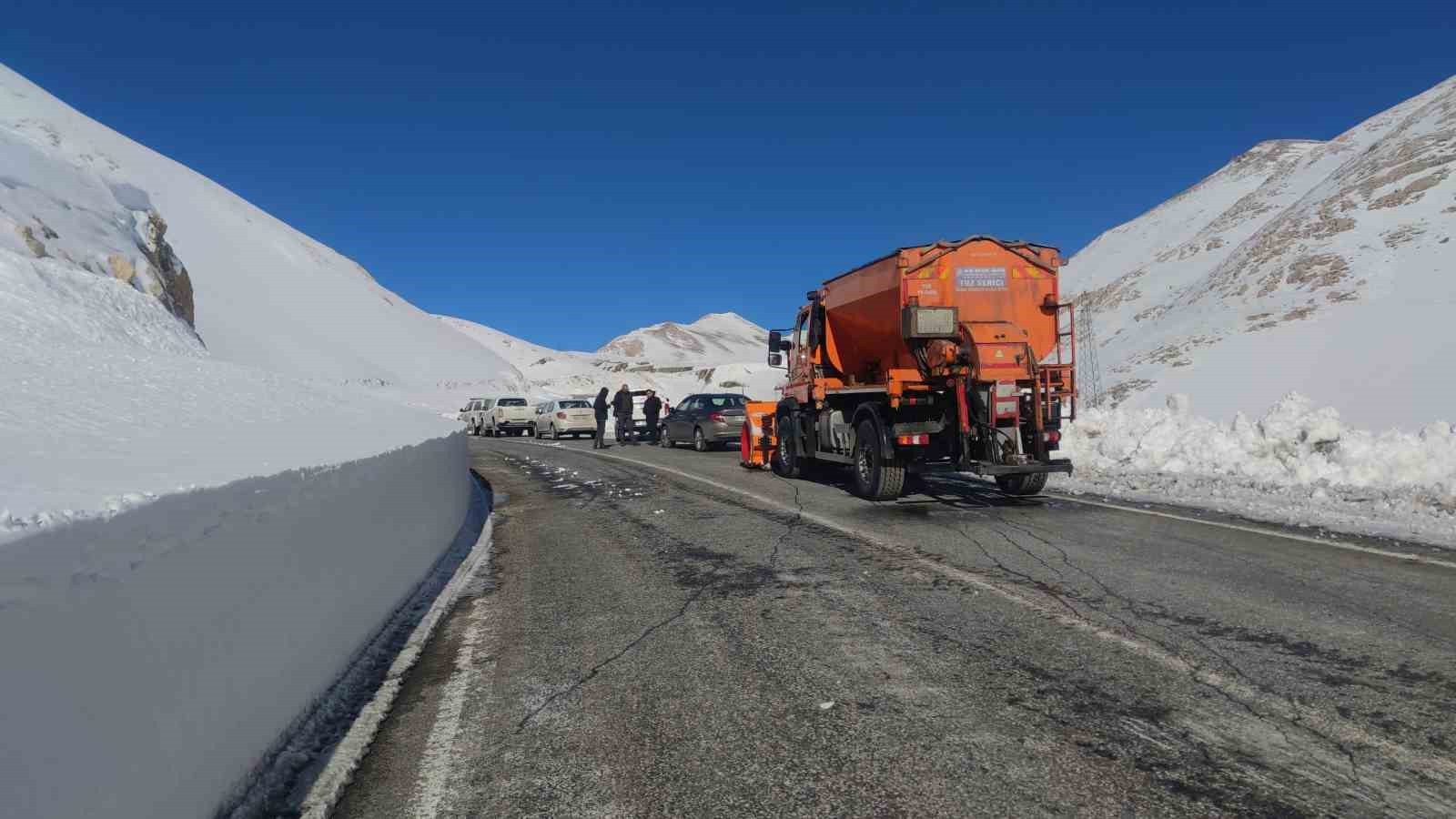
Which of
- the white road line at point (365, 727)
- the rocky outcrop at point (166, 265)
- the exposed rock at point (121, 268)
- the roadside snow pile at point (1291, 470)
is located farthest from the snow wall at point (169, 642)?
the rocky outcrop at point (166, 265)

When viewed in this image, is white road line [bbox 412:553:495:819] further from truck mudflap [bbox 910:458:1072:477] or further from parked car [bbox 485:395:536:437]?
parked car [bbox 485:395:536:437]

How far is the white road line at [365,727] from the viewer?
312 centimetres

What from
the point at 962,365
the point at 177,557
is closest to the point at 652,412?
the point at 962,365

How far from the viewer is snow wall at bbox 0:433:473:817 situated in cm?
191

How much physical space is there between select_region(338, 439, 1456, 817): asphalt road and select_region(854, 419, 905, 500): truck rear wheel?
3.38 m

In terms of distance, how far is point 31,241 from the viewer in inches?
668

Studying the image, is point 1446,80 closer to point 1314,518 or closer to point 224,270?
point 1314,518

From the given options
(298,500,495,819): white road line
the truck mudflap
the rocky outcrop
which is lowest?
(298,500,495,819): white road line

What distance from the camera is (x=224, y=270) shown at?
8656cm

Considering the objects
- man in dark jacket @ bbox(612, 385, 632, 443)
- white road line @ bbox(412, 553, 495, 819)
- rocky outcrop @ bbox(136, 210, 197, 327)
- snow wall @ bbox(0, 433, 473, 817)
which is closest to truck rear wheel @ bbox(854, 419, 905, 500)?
white road line @ bbox(412, 553, 495, 819)

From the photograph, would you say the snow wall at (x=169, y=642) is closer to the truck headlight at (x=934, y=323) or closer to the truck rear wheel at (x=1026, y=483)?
the truck headlight at (x=934, y=323)

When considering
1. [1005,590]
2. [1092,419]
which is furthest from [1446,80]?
[1005,590]

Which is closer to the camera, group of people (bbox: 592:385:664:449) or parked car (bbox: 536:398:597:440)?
group of people (bbox: 592:385:664:449)

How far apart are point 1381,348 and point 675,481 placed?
18393 mm
